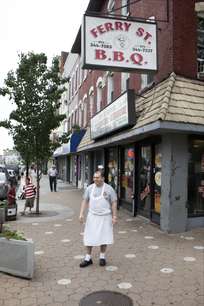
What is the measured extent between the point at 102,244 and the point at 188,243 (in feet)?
7.98

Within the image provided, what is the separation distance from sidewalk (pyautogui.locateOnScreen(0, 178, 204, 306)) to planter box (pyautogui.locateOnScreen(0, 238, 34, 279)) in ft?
0.42

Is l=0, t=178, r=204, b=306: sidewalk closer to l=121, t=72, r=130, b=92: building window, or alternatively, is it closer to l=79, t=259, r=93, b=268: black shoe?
l=79, t=259, r=93, b=268: black shoe

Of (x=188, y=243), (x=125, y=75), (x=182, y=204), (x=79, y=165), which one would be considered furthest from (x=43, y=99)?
(x=79, y=165)

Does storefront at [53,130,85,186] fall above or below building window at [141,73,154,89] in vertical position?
below

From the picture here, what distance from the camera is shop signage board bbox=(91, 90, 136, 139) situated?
954 cm

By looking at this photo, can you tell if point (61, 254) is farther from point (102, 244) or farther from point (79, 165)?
point (79, 165)

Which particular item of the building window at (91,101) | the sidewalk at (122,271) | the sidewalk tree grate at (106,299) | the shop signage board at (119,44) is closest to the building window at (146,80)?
the shop signage board at (119,44)

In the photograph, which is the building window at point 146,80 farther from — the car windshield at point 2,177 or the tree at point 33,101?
the car windshield at point 2,177

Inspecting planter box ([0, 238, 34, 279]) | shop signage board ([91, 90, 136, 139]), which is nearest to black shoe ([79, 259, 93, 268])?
planter box ([0, 238, 34, 279])

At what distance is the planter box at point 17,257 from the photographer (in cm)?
525

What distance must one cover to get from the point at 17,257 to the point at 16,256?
0.03m

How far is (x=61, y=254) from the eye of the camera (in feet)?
21.7

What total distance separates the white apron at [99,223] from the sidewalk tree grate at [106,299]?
118 cm

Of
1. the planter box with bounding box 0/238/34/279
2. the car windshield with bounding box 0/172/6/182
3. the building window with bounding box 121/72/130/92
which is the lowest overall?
the planter box with bounding box 0/238/34/279
